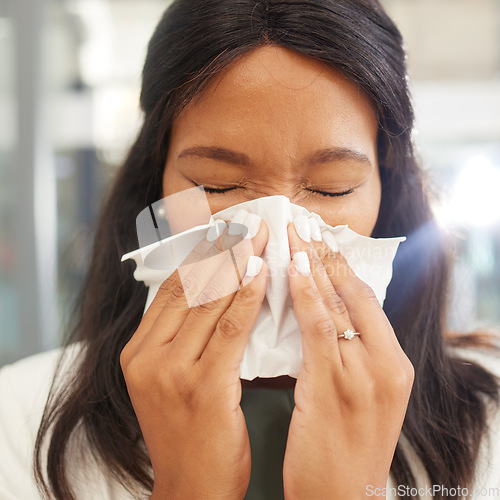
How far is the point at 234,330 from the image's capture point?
567 mm

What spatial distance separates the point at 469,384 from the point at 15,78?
211cm

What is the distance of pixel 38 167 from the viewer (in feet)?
6.87

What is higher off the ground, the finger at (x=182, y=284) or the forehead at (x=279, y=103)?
the forehead at (x=279, y=103)

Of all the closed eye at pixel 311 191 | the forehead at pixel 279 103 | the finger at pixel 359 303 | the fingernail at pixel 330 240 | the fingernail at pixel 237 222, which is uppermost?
the forehead at pixel 279 103

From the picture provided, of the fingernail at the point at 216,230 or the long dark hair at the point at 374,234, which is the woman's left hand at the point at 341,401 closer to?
the fingernail at the point at 216,230

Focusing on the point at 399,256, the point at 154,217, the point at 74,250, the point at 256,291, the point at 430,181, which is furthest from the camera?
the point at 74,250

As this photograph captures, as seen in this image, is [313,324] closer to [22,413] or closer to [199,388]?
[199,388]

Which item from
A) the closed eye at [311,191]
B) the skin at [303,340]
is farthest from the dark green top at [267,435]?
the closed eye at [311,191]

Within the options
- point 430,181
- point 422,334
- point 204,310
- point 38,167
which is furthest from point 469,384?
point 38,167

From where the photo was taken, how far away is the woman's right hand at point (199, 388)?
1.85 feet

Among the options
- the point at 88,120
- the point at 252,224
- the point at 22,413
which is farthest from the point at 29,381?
the point at 88,120

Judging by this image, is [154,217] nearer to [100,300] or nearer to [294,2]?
[100,300]

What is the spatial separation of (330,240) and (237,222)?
0.43 feet

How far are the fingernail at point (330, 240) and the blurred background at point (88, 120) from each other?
1362mm
